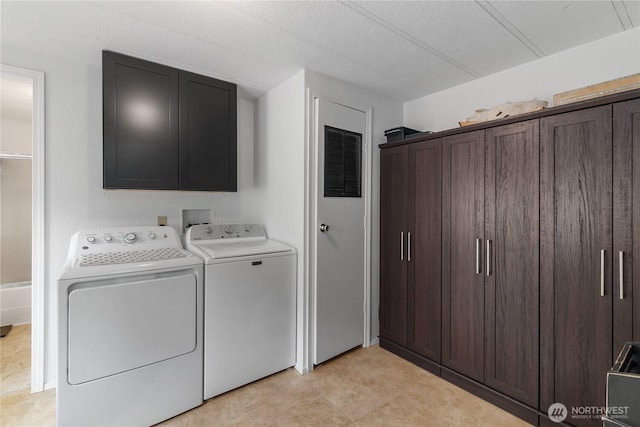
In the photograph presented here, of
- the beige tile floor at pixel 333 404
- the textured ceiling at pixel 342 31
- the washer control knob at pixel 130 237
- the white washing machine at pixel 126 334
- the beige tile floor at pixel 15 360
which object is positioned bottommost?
the beige tile floor at pixel 333 404

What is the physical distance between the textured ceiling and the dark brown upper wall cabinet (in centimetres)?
15

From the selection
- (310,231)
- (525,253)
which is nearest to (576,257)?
(525,253)

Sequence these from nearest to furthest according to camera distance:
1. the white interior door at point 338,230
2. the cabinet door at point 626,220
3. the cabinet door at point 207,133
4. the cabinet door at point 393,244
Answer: the cabinet door at point 626,220, the cabinet door at point 207,133, the white interior door at point 338,230, the cabinet door at point 393,244

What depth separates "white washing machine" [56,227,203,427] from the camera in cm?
154

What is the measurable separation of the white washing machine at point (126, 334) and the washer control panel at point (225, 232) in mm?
371

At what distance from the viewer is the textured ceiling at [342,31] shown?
155 centimetres

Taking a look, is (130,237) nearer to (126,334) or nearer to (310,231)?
(126,334)

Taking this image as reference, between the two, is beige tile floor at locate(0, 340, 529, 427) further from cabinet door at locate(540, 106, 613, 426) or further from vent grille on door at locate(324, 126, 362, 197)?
vent grille on door at locate(324, 126, 362, 197)

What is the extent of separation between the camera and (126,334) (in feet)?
5.43

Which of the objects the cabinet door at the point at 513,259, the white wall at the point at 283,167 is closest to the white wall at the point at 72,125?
the white wall at the point at 283,167

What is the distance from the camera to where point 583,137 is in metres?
1.57

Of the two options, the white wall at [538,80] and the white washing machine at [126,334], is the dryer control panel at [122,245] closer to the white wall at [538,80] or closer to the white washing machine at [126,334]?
the white washing machine at [126,334]

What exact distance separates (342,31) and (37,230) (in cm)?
246

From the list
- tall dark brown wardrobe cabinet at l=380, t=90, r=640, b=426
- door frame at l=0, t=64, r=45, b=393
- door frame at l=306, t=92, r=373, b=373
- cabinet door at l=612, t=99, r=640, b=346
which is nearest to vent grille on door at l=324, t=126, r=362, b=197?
door frame at l=306, t=92, r=373, b=373
